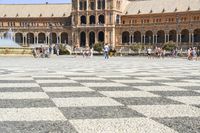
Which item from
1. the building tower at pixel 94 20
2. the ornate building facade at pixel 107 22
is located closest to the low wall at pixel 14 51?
the ornate building facade at pixel 107 22

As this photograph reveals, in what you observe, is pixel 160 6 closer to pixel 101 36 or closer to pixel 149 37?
pixel 149 37

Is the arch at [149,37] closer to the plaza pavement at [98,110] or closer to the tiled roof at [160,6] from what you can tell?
the tiled roof at [160,6]

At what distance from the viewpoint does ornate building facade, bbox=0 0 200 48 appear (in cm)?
11912

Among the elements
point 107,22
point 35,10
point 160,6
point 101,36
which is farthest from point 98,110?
point 35,10

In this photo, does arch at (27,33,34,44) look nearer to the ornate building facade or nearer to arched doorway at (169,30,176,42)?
the ornate building facade

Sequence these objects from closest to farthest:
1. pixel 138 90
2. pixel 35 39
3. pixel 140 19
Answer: pixel 138 90 < pixel 140 19 < pixel 35 39

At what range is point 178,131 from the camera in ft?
18.8

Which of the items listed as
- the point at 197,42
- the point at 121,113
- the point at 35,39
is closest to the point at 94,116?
the point at 121,113

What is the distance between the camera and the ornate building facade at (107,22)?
119125 mm

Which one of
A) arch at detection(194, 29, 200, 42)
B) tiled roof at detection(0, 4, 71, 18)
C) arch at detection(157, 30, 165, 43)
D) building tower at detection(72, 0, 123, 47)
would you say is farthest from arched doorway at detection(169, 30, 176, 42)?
tiled roof at detection(0, 4, 71, 18)

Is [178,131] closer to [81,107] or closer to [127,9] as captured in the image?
[81,107]

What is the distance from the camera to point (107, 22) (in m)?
130

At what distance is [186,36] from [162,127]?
115524 millimetres

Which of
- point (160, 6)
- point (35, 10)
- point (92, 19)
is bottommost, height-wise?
point (92, 19)
